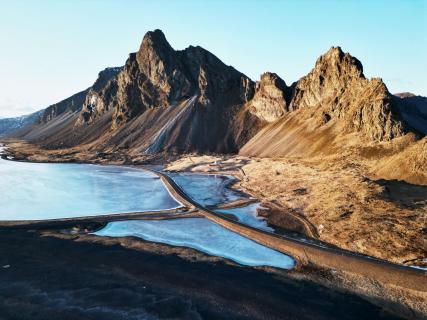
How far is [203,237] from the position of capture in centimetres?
4200

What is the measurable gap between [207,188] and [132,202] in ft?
55.9

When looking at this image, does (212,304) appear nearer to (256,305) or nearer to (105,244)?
(256,305)

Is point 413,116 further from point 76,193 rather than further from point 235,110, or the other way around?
point 76,193

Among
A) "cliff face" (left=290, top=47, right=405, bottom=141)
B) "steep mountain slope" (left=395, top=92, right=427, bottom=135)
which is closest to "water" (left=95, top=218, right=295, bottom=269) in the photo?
"cliff face" (left=290, top=47, right=405, bottom=141)

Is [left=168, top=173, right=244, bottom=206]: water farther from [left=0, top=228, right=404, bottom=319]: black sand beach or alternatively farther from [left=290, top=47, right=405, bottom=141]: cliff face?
[left=290, top=47, right=405, bottom=141]: cliff face

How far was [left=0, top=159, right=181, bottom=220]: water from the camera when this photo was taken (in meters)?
54.4

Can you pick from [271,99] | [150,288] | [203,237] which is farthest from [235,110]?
[150,288]

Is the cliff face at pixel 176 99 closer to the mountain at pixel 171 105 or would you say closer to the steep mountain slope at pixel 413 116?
the mountain at pixel 171 105

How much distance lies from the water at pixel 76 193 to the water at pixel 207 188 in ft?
14.4

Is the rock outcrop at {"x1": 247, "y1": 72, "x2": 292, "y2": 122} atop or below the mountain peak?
below

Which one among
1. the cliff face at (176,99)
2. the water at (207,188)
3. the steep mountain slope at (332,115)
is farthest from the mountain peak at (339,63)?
the water at (207,188)

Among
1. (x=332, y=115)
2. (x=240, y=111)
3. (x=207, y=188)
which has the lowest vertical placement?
(x=207, y=188)

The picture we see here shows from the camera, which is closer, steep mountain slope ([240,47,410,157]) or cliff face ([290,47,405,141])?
cliff face ([290,47,405,141])

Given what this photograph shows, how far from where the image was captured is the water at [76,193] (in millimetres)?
54375
